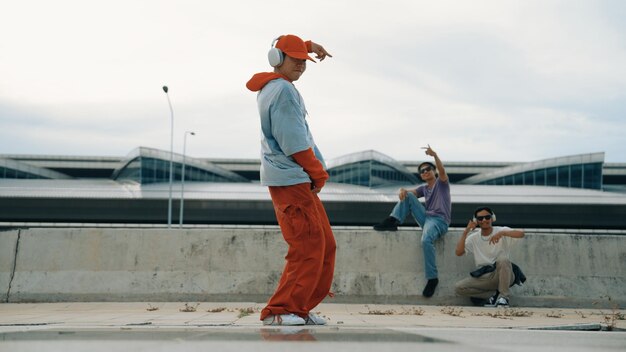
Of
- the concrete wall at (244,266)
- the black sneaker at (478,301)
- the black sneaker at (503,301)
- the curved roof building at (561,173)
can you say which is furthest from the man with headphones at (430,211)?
the curved roof building at (561,173)

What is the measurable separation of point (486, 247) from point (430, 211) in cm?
71

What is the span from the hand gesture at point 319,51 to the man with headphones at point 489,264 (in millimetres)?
2747

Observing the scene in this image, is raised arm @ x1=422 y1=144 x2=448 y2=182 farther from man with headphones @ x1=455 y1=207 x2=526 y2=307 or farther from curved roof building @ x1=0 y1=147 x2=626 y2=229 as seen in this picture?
curved roof building @ x1=0 y1=147 x2=626 y2=229

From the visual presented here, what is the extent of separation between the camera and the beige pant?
5852 mm

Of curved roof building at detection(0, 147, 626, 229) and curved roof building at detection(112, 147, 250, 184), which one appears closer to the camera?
curved roof building at detection(0, 147, 626, 229)

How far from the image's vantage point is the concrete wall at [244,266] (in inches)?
244

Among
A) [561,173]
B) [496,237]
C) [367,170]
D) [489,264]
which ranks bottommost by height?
[489,264]

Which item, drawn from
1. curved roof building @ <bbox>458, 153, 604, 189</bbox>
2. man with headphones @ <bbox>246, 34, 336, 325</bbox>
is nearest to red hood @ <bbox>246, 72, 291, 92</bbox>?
man with headphones @ <bbox>246, 34, 336, 325</bbox>

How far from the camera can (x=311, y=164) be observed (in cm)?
355

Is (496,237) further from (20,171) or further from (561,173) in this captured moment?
(20,171)

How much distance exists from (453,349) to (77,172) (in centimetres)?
5866

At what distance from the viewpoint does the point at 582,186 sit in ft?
146

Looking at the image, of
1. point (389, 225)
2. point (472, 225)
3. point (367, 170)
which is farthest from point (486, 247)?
point (367, 170)

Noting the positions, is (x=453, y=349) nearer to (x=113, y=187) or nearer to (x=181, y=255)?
(x=181, y=255)
